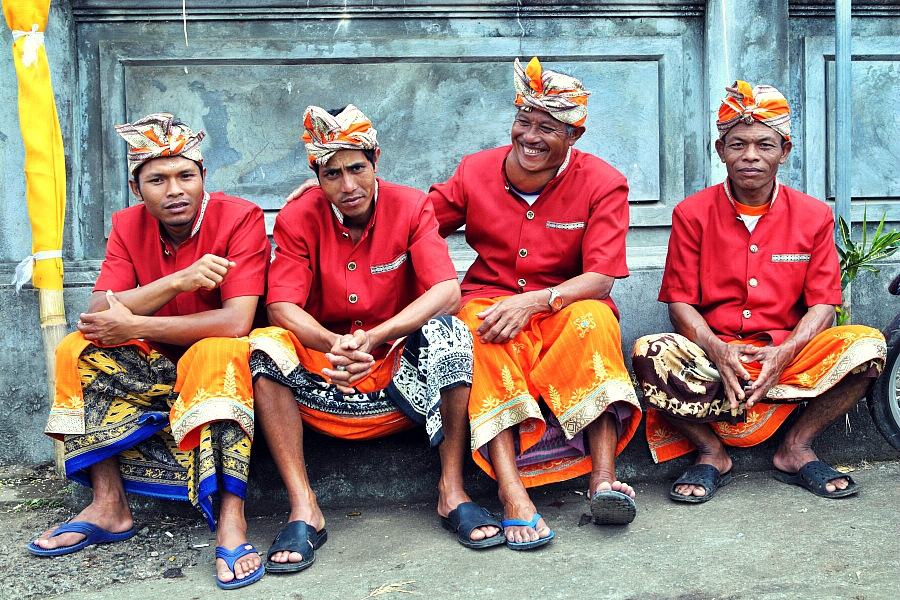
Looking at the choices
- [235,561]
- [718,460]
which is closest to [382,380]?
[235,561]

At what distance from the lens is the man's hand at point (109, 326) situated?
10.7 ft

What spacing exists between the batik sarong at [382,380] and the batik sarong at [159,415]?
14cm

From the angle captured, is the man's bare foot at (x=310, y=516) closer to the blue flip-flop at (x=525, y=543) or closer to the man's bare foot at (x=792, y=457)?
the blue flip-flop at (x=525, y=543)

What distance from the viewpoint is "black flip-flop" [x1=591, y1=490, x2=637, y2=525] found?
313 cm

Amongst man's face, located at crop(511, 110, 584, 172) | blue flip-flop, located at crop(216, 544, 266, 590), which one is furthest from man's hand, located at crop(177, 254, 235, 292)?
man's face, located at crop(511, 110, 584, 172)

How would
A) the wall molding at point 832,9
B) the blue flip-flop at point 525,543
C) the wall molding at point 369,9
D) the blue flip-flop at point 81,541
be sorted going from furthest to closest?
the wall molding at point 832,9, the wall molding at point 369,9, the blue flip-flop at point 81,541, the blue flip-flop at point 525,543

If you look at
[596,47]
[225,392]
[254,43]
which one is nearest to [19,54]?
[254,43]

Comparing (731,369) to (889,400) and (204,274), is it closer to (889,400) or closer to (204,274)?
(889,400)

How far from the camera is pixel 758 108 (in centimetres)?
380

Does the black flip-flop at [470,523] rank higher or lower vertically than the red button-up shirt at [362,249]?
lower

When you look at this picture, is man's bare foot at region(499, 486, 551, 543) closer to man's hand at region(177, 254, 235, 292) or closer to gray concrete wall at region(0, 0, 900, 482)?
man's hand at region(177, 254, 235, 292)

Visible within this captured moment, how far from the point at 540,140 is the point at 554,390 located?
3.71ft

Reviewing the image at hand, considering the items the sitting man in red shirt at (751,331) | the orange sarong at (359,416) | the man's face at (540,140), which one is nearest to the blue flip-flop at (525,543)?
the orange sarong at (359,416)

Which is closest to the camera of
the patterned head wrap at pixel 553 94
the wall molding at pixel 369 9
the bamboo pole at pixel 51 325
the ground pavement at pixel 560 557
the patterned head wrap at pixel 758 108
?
the ground pavement at pixel 560 557
